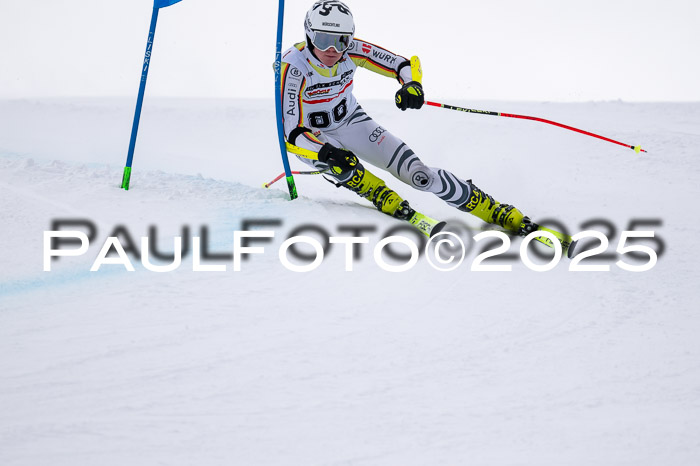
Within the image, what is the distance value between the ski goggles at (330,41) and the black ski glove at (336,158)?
2.27 ft

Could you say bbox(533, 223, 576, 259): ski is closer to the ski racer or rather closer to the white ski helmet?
the ski racer

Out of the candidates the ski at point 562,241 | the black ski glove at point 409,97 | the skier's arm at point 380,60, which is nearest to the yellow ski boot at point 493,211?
the ski at point 562,241

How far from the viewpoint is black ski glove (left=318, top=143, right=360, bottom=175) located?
452 centimetres

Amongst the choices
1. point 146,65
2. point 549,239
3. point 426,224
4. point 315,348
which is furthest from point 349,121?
point 315,348

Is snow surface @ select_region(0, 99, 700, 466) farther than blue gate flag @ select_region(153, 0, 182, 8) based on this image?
No

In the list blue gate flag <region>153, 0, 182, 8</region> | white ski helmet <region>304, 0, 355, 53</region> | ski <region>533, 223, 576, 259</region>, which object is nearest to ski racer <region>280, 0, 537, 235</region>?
white ski helmet <region>304, 0, 355, 53</region>

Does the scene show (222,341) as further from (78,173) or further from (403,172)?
(78,173)

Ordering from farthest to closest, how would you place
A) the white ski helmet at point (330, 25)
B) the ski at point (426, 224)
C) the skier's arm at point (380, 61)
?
the skier's arm at point (380, 61) → the white ski helmet at point (330, 25) → the ski at point (426, 224)

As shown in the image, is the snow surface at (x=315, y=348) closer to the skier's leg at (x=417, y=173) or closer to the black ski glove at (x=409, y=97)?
the skier's leg at (x=417, y=173)

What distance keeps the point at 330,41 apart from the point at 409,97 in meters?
0.66

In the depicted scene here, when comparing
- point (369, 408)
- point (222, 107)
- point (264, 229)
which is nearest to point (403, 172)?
point (264, 229)

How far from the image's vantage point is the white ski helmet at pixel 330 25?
15.1 feet

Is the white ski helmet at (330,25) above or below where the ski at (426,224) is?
above

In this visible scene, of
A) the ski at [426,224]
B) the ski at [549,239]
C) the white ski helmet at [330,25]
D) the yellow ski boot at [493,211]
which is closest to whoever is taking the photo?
the ski at [549,239]
